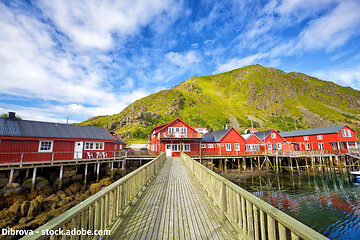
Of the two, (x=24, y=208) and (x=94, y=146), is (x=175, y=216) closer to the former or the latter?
(x=24, y=208)

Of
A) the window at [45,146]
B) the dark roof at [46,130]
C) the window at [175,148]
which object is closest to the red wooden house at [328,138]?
the window at [175,148]

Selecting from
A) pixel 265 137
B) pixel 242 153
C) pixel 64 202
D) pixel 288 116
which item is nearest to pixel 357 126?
pixel 288 116

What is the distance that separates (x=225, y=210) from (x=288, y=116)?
130484 mm

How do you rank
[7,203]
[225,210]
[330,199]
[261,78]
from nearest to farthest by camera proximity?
[225,210] → [7,203] → [330,199] → [261,78]

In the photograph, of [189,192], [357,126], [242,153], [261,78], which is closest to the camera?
[189,192]

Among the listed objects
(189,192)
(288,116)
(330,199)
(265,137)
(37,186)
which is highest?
(288,116)

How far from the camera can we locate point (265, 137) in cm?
3769

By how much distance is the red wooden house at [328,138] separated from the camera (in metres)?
36.7

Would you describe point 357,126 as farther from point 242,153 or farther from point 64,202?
point 64,202

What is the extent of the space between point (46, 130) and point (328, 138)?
5719cm

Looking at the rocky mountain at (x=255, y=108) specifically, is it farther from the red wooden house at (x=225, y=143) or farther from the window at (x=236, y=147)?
the window at (x=236, y=147)

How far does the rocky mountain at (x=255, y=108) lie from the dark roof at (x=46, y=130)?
148ft

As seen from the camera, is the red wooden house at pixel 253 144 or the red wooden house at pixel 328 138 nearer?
the red wooden house at pixel 253 144

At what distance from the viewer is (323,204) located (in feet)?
45.5
